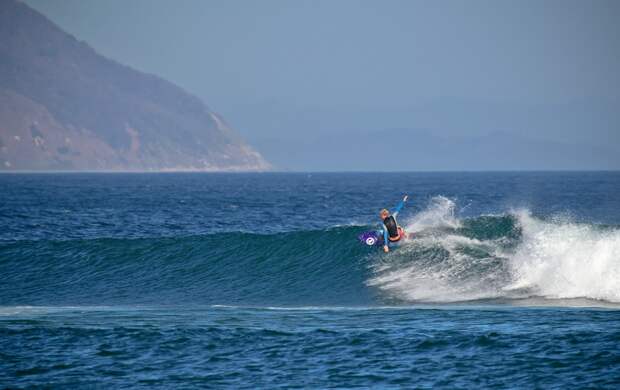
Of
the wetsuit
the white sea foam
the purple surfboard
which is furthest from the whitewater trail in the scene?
the wetsuit

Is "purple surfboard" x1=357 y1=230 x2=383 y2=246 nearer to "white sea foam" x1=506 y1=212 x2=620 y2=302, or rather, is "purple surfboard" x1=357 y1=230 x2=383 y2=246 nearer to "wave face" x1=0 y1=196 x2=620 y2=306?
"wave face" x1=0 y1=196 x2=620 y2=306

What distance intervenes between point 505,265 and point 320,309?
661cm

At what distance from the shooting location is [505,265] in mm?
26188

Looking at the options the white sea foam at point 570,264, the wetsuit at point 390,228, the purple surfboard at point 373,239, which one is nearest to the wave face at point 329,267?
the white sea foam at point 570,264

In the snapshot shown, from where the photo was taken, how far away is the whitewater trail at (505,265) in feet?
76.5

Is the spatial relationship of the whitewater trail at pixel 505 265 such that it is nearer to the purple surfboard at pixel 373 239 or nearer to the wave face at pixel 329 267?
the wave face at pixel 329 267

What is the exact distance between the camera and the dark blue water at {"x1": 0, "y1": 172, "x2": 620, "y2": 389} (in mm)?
15328

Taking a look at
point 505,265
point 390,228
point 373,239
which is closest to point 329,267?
point 373,239

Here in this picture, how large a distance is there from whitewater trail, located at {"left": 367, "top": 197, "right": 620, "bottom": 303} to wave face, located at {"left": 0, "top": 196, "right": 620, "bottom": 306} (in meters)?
0.04

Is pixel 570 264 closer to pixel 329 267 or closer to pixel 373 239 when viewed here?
pixel 373 239

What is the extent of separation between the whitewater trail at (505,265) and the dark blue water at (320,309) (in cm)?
6

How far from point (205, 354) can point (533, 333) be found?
6502 mm

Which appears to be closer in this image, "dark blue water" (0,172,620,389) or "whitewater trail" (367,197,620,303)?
"dark blue water" (0,172,620,389)

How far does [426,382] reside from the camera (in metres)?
14.5
